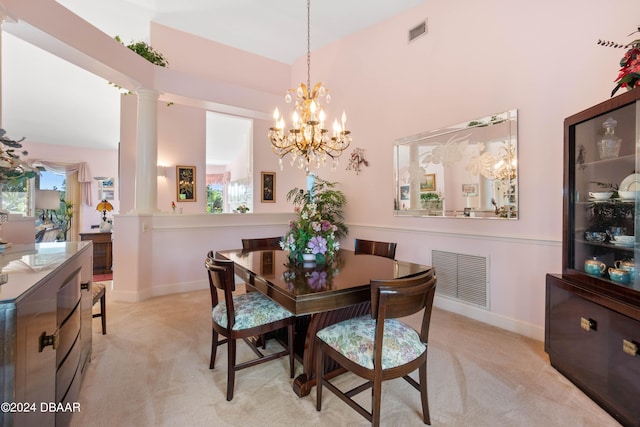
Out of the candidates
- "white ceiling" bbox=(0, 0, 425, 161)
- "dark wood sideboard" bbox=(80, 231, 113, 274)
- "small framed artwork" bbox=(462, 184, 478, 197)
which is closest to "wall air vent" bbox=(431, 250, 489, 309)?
"small framed artwork" bbox=(462, 184, 478, 197)

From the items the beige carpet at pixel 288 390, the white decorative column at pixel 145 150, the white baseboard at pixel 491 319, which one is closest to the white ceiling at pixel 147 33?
the white decorative column at pixel 145 150

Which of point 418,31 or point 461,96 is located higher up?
point 418,31

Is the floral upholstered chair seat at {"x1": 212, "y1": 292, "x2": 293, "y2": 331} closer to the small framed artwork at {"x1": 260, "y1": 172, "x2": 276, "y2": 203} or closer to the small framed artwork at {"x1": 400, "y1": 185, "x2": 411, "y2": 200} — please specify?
the small framed artwork at {"x1": 400, "y1": 185, "x2": 411, "y2": 200}

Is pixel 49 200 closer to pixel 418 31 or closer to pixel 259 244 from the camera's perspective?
pixel 259 244

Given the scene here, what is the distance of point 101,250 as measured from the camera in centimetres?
522

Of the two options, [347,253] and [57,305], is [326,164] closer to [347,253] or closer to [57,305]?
[347,253]

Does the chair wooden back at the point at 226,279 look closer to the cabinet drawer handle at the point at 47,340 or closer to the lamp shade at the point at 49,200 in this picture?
the cabinet drawer handle at the point at 47,340

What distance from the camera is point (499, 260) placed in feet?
9.30

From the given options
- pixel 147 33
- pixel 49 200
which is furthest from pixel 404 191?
pixel 49 200

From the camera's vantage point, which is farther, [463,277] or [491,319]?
[463,277]

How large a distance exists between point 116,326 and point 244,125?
19.9ft

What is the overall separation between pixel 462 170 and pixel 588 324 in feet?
5.71

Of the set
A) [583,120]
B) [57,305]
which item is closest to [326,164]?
[583,120]

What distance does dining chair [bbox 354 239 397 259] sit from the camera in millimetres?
2619
